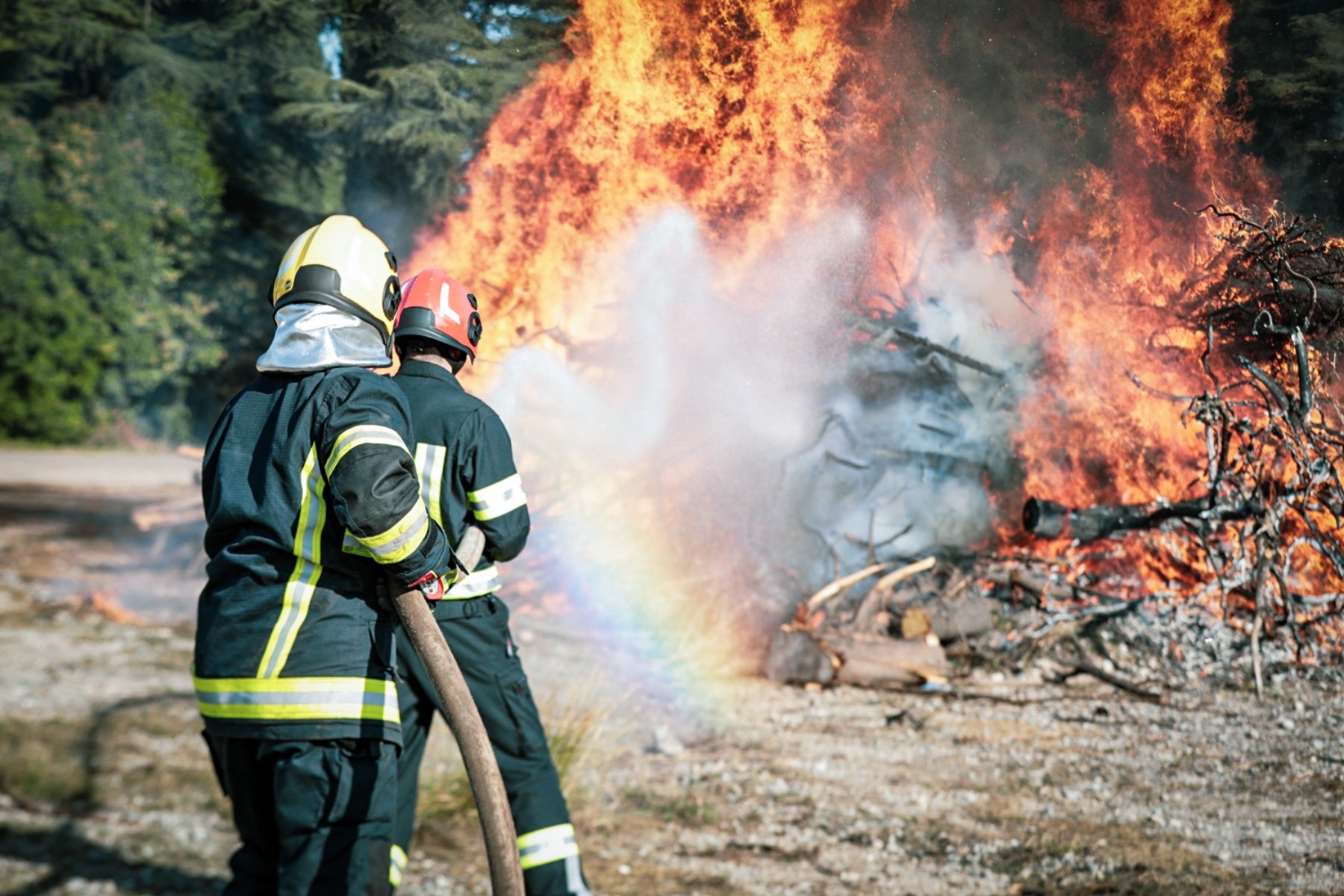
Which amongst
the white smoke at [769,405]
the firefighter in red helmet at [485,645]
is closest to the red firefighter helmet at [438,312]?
the firefighter in red helmet at [485,645]

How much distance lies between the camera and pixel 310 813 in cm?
226

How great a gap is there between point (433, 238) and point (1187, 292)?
255 inches

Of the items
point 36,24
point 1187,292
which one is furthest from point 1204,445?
point 36,24

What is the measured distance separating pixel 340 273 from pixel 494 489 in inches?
34.1

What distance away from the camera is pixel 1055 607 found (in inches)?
204

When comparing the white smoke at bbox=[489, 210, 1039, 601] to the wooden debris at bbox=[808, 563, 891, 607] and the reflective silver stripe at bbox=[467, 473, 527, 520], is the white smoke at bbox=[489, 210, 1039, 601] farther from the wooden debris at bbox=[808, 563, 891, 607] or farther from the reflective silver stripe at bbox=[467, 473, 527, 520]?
the reflective silver stripe at bbox=[467, 473, 527, 520]

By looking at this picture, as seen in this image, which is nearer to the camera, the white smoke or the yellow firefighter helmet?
the yellow firefighter helmet

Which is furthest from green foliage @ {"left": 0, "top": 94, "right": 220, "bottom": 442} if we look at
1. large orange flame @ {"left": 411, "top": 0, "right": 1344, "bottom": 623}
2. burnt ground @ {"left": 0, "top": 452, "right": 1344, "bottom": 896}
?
burnt ground @ {"left": 0, "top": 452, "right": 1344, "bottom": 896}

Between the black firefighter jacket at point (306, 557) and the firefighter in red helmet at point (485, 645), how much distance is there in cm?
62

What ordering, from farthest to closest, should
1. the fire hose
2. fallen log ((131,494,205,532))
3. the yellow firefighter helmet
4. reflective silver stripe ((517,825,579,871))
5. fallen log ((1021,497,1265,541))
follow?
fallen log ((131,494,205,532)) < fallen log ((1021,497,1265,541)) < reflective silver stripe ((517,825,579,871)) < the yellow firefighter helmet < the fire hose

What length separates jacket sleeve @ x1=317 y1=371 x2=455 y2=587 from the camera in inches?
87.0

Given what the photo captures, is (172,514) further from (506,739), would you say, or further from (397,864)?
(506,739)

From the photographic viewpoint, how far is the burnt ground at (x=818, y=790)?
3.10m

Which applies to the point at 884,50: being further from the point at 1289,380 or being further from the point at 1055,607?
the point at 1055,607
